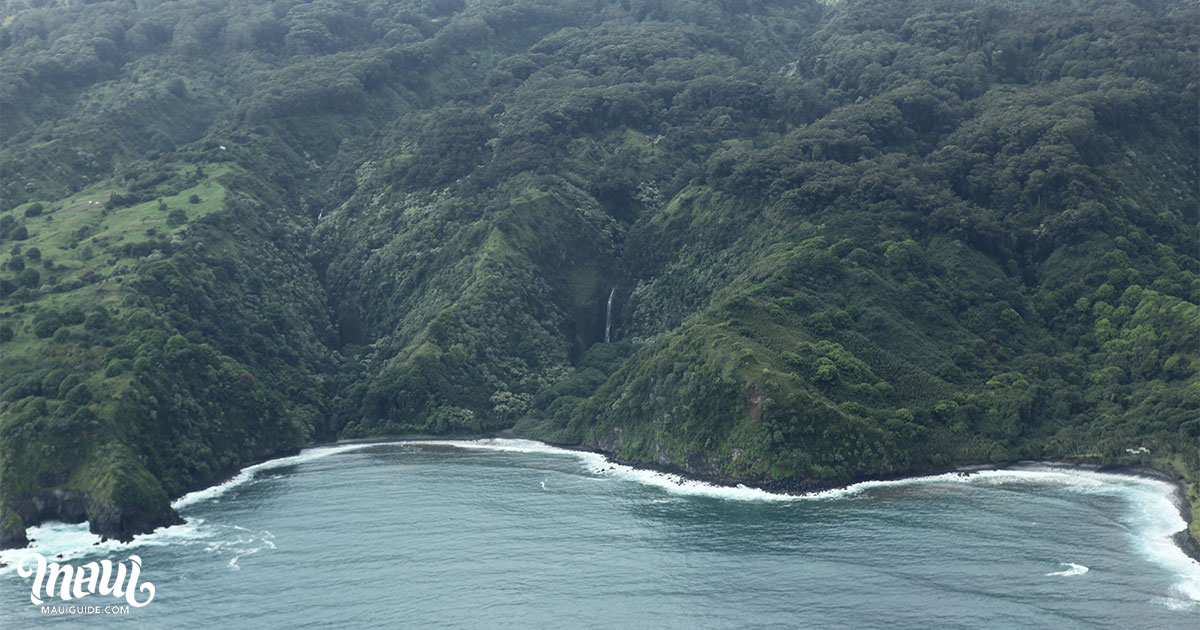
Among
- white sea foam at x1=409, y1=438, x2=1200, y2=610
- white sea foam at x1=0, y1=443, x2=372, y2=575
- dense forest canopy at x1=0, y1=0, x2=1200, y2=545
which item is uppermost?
dense forest canopy at x1=0, y1=0, x2=1200, y2=545

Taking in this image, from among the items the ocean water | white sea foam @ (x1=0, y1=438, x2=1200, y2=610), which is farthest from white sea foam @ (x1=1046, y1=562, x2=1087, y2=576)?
white sea foam @ (x1=0, y1=438, x2=1200, y2=610)

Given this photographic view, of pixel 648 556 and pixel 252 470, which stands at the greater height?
pixel 252 470

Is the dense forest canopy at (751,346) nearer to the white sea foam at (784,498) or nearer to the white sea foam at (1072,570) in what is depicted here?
the white sea foam at (784,498)

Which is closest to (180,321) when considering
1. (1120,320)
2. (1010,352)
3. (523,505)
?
(523,505)

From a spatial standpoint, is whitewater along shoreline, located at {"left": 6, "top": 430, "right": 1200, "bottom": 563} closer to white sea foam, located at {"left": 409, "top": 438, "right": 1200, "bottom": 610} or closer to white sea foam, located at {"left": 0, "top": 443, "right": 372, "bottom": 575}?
white sea foam, located at {"left": 409, "top": 438, "right": 1200, "bottom": 610}

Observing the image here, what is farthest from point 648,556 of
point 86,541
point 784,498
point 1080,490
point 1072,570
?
point 86,541

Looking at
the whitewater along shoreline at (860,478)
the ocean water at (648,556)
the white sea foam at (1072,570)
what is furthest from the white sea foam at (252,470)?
the white sea foam at (1072,570)

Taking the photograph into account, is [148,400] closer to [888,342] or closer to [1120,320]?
[888,342]

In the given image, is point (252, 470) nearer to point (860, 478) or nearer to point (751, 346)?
point (751, 346)
